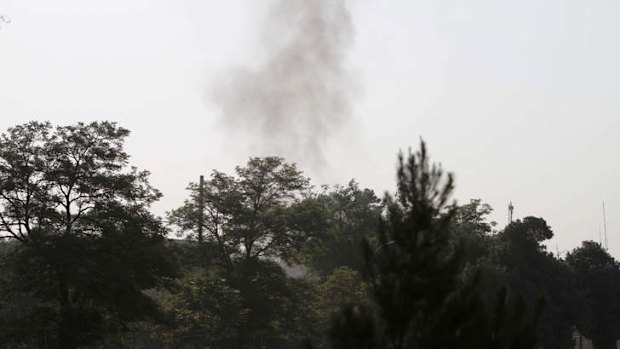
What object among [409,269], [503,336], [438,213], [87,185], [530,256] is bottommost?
[503,336]

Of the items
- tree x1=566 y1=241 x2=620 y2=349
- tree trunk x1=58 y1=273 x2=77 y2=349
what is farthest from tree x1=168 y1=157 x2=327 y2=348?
tree x1=566 y1=241 x2=620 y2=349

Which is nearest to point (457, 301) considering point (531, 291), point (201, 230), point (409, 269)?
point (409, 269)

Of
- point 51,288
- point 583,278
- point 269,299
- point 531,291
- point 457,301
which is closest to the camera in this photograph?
point 457,301

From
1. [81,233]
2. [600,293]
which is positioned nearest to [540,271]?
[600,293]

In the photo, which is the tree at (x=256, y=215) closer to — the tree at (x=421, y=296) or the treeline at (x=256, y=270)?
the treeline at (x=256, y=270)

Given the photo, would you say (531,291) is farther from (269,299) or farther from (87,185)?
(87,185)

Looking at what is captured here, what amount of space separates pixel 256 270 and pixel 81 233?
1472 centimetres

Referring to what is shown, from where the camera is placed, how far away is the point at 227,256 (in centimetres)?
5269

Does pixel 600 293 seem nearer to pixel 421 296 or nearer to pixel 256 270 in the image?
pixel 256 270

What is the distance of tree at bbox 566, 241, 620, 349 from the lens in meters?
71.6

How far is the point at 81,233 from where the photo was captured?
131 feet

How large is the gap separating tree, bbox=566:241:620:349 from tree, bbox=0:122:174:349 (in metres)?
44.6

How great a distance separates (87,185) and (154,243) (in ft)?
15.3

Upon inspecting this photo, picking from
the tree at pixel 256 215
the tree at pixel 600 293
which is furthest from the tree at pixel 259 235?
the tree at pixel 600 293
